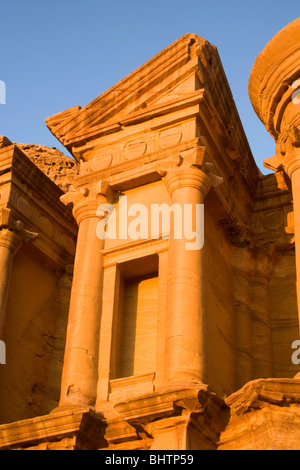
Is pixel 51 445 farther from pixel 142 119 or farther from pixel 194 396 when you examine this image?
pixel 142 119

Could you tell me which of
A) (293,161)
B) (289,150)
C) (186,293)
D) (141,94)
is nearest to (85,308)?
(186,293)

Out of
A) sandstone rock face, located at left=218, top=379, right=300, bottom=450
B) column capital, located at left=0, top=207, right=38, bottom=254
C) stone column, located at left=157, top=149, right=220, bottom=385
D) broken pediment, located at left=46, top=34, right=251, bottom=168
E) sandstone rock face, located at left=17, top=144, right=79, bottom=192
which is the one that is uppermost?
sandstone rock face, located at left=17, top=144, right=79, bottom=192

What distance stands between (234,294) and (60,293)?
4.57 metres

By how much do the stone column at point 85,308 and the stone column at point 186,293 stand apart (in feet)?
5.69

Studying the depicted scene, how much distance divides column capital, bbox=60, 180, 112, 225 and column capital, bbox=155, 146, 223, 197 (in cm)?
140

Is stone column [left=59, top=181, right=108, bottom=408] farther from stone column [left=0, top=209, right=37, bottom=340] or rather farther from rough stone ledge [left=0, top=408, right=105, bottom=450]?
stone column [left=0, top=209, right=37, bottom=340]

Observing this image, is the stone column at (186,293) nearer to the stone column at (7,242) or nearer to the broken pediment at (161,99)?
the broken pediment at (161,99)

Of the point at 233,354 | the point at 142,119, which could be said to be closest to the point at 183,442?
the point at 233,354

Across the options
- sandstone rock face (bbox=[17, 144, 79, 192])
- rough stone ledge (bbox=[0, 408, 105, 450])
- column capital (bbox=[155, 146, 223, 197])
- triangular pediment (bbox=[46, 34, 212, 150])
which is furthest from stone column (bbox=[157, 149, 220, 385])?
sandstone rock face (bbox=[17, 144, 79, 192])

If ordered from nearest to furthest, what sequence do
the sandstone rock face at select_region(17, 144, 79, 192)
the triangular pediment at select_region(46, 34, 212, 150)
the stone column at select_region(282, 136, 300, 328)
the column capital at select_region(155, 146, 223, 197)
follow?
the stone column at select_region(282, 136, 300, 328), the column capital at select_region(155, 146, 223, 197), the triangular pediment at select_region(46, 34, 212, 150), the sandstone rock face at select_region(17, 144, 79, 192)

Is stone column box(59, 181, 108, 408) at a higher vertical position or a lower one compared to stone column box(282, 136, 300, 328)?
lower

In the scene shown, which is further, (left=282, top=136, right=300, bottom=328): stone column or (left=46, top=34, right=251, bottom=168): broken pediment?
(left=46, top=34, right=251, bottom=168): broken pediment

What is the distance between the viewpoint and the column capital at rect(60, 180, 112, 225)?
1655cm
